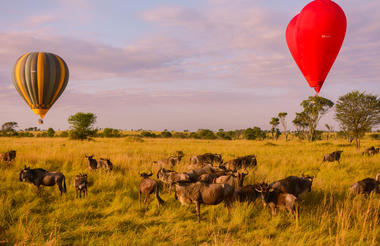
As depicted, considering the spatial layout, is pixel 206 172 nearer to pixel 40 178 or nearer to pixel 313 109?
pixel 40 178

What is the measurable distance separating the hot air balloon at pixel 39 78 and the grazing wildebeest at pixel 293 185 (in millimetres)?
24369

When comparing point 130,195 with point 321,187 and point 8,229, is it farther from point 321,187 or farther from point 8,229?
point 321,187

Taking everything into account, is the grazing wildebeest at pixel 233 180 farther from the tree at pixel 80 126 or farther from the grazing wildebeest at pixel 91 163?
the tree at pixel 80 126

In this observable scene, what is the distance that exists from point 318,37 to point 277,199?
9338 mm

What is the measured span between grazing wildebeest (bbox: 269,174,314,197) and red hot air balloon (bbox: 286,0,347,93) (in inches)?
277

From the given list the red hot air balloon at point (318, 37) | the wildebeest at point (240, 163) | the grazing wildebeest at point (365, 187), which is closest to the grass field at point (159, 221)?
the grazing wildebeest at point (365, 187)

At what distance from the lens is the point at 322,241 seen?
5230mm

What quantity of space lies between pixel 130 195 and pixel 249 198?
14.0 ft

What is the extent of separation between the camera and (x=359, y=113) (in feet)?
94.3

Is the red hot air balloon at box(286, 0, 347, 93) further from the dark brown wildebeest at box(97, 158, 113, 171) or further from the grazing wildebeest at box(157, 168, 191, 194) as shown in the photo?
the dark brown wildebeest at box(97, 158, 113, 171)

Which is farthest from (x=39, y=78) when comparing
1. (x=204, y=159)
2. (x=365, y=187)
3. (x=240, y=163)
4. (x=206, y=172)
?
(x=365, y=187)

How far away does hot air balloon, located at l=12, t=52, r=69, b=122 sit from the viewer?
23.1 m

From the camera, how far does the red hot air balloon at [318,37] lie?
38.1 ft

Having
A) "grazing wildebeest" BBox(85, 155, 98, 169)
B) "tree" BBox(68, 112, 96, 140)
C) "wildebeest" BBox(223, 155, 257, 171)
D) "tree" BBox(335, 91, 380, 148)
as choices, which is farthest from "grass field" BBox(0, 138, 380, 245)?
"tree" BBox(68, 112, 96, 140)
